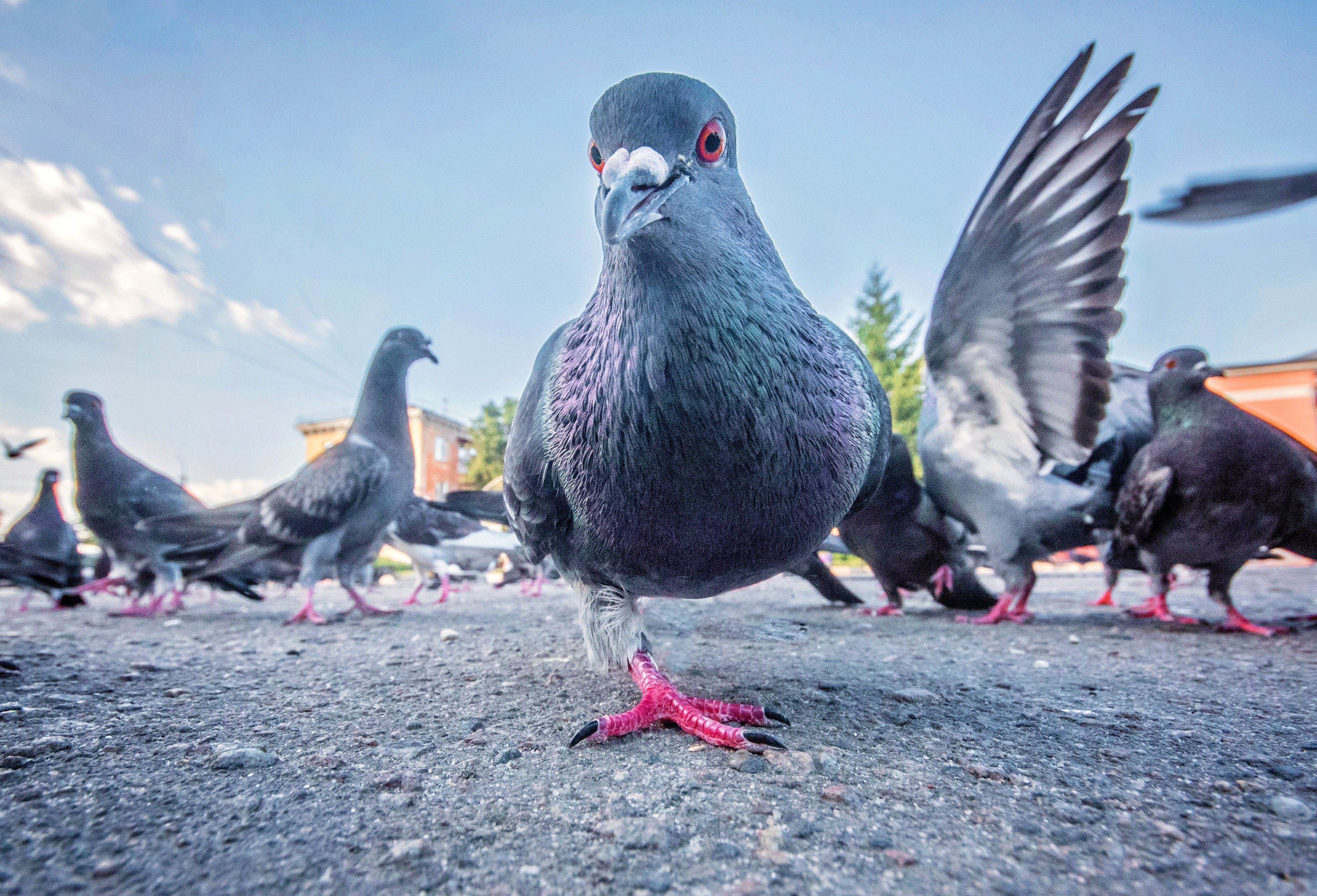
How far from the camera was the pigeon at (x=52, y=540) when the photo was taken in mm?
5012

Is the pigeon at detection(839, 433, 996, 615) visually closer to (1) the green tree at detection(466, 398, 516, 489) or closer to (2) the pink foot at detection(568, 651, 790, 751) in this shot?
(2) the pink foot at detection(568, 651, 790, 751)

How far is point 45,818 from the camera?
116 cm

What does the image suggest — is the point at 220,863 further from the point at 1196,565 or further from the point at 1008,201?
the point at 1196,565

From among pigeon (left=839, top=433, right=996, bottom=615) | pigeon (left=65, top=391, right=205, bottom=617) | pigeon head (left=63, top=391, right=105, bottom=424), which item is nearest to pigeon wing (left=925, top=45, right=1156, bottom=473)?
pigeon (left=839, top=433, right=996, bottom=615)

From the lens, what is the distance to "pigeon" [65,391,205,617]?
5.84 m

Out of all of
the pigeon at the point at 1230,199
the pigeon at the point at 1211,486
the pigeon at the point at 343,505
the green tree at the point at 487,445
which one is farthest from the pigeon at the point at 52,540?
the green tree at the point at 487,445

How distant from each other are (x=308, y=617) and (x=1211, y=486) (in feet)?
20.5

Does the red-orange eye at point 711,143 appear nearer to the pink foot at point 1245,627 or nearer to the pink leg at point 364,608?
the pink foot at point 1245,627

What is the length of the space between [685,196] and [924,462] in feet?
→ 12.2

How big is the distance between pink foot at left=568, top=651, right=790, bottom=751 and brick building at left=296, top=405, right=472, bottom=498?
10.5m

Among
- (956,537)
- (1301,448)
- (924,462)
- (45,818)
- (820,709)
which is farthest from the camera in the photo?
(956,537)

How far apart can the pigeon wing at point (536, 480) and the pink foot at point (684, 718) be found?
0.54m

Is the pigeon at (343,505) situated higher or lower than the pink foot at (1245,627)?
higher

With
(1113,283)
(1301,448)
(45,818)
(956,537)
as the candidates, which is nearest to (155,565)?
(45,818)
